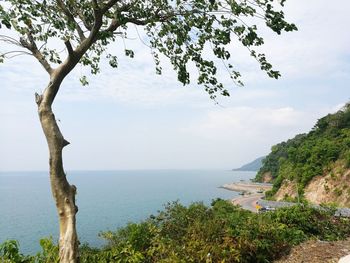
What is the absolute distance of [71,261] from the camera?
18.8 ft

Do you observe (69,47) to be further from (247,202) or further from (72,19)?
(247,202)

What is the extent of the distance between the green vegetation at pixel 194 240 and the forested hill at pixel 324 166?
41034 mm

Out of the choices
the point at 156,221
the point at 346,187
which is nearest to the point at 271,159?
the point at 346,187

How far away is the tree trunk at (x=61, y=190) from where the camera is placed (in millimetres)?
5797

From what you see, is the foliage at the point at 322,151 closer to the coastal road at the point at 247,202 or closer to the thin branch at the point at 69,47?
the coastal road at the point at 247,202

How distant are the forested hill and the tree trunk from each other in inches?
1784

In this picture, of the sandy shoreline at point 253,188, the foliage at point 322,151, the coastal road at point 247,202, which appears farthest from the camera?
the sandy shoreline at point 253,188

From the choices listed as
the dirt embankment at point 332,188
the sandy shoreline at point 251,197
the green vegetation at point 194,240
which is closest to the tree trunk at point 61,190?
the green vegetation at point 194,240

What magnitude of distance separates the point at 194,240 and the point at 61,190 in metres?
2.88

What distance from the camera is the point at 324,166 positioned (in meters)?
54.8

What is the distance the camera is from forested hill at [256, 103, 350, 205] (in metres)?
49.2

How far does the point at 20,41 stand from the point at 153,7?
9.36ft

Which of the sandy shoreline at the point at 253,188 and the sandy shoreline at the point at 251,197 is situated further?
the sandy shoreline at the point at 253,188

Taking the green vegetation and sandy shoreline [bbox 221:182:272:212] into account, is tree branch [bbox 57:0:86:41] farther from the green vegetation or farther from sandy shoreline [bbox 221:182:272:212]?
sandy shoreline [bbox 221:182:272:212]
